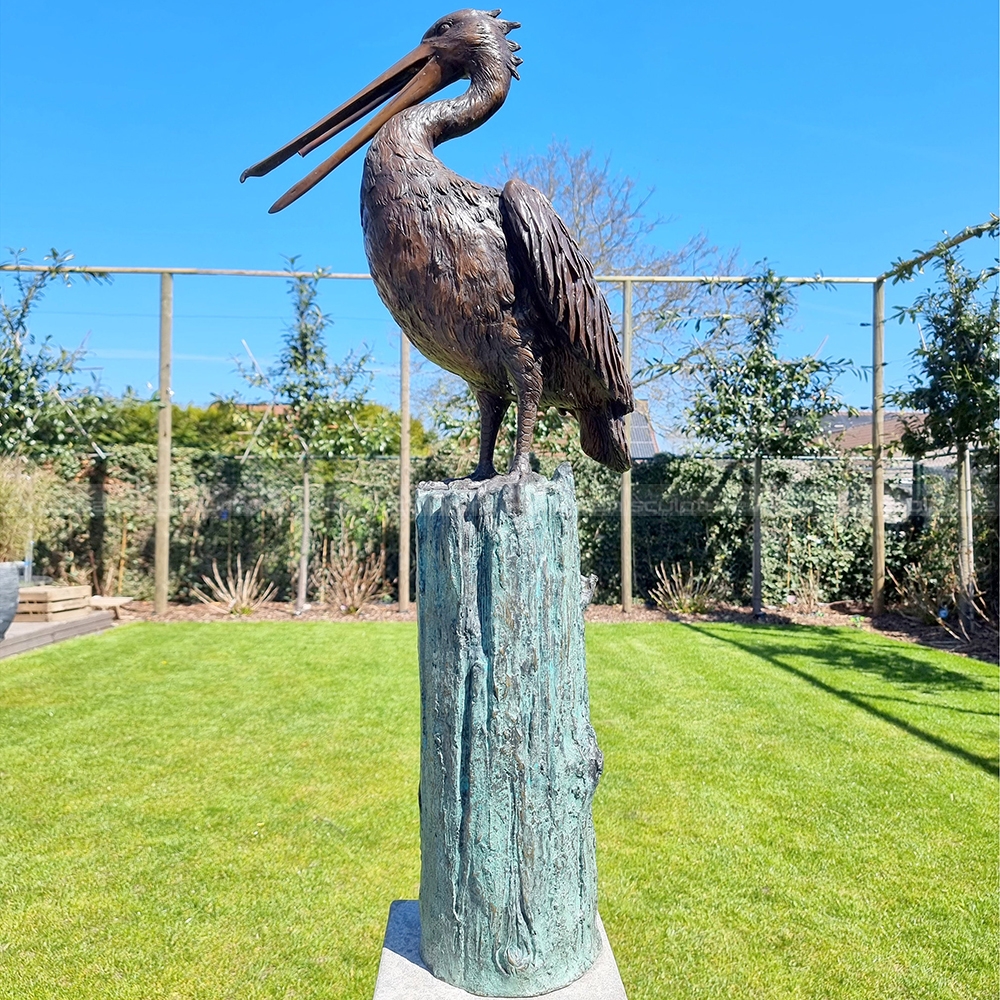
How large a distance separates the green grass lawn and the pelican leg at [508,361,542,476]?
6.19 feet

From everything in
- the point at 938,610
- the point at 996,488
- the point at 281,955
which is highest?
the point at 996,488

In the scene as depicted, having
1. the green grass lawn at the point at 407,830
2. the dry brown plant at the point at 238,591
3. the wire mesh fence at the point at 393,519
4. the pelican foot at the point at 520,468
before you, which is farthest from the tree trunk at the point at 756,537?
the pelican foot at the point at 520,468

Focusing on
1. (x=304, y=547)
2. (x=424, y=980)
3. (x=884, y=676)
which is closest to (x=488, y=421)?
(x=424, y=980)

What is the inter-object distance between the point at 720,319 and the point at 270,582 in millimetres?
6558

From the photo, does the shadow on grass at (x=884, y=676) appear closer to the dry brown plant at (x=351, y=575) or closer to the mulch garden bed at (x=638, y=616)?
the mulch garden bed at (x=638, y=616)

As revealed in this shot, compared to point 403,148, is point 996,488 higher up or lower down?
lower down

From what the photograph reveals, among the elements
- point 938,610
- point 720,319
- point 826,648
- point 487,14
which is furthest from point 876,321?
point 487,14

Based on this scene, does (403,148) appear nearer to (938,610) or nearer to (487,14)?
(487,14)

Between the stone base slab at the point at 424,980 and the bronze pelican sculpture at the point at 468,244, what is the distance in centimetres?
127

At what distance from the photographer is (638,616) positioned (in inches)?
345

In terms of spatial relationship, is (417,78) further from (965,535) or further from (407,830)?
(965,535)

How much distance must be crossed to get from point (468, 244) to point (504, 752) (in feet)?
4.42

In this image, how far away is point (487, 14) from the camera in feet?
7.20

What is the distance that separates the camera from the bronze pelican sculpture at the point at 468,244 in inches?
78.0
